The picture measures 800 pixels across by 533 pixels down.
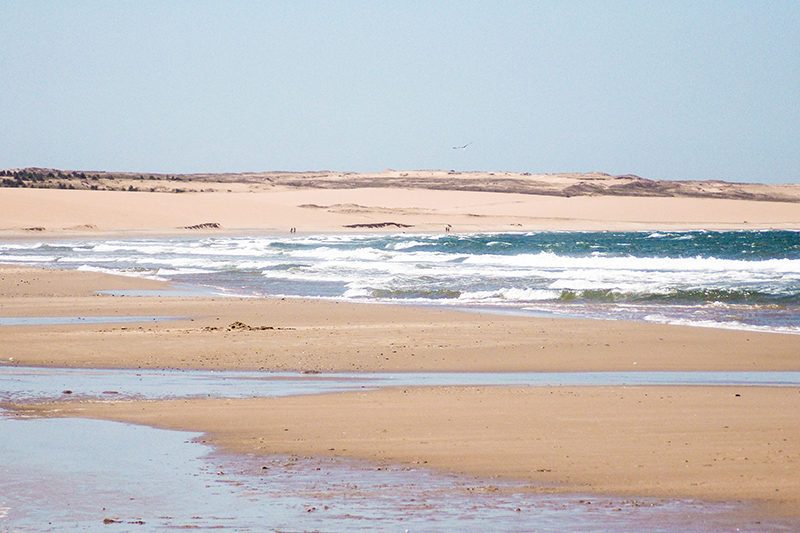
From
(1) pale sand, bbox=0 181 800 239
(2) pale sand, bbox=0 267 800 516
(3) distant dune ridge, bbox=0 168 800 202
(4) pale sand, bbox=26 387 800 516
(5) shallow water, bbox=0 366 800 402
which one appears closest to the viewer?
(4) pale sand, bbox=26 387 800 516

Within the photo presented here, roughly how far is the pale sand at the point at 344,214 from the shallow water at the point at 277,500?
49.3 m

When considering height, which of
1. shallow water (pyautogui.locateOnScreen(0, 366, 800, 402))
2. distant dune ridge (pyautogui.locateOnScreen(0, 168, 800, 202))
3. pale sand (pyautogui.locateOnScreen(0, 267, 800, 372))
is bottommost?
pale sand (pyautogui.locateOnScreen(0, 267, 800, 372))

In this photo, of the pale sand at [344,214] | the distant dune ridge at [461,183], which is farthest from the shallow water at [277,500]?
the distant dune ridge at [461,183]

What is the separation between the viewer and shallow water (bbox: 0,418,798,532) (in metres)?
Answer: 4.18

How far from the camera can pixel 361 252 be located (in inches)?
1382

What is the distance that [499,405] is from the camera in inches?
273

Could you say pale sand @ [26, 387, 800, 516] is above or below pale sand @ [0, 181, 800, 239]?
above

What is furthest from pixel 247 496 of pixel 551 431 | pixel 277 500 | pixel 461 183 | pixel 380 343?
pixel 461 183

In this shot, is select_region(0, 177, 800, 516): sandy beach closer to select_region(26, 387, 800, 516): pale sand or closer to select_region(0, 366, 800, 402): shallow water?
select_region(26, 387, 800, 516): pale sand

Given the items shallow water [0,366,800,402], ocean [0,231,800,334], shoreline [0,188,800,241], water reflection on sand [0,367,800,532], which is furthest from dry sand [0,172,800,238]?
water reflection on sand [0,367,800,532]

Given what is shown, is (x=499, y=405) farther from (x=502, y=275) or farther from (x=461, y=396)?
(x=502, y=275)

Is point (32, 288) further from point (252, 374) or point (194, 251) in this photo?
point (194, 251)

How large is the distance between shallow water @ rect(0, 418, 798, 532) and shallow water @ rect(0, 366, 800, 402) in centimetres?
208

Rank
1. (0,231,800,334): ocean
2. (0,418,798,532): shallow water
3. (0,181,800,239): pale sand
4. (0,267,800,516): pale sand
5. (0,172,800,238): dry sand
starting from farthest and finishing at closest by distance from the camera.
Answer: (0,172,800,238): dry sand, (0,181,800,239): pale sand, (0,231,800,334): ocean, (0,267,800,516): pale sand, (0,418,798,532): shallow water
